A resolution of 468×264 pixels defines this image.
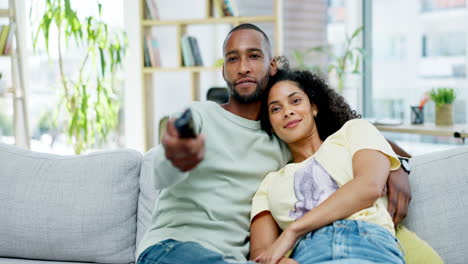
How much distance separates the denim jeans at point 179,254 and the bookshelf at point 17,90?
8.79ft

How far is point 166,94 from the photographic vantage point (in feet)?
15.7

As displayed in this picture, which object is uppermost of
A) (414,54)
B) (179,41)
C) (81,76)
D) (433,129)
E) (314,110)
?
(179,41)

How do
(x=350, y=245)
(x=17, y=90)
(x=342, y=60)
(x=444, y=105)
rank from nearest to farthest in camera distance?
(x=350, y=245) → (x=444, y=105) → (x=17, y=90) → (x=342, y=60)

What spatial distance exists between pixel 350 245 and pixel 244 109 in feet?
1.91

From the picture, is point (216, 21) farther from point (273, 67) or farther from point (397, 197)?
point (397, 197)

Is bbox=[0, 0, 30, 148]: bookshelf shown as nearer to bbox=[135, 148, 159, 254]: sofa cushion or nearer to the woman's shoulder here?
bbox=[135, 148, 159, 254]: sofa cushion

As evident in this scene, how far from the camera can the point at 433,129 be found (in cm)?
330

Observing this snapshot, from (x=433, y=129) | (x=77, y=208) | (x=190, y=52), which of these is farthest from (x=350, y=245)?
(x=190, y=52)

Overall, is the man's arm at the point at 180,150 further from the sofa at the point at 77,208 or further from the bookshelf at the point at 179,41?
the bookshelf at the point at 179,41

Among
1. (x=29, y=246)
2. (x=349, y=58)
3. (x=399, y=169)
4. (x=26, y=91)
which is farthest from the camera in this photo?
(x=349, y=58)

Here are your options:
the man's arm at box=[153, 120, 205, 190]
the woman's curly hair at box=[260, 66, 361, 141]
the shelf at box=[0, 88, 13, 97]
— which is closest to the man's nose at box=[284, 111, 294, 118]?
the woman's curly hair at box=[260, 66, 361, 141]

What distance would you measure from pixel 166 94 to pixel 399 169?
136 inches

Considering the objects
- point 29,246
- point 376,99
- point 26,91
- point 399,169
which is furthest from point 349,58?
point 29,246

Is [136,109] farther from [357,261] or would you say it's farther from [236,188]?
[357,261]
